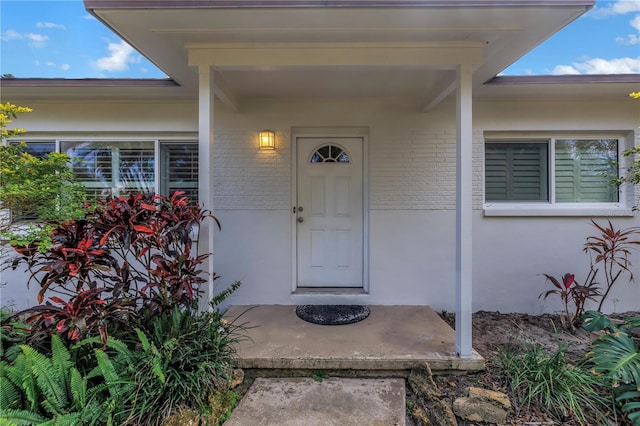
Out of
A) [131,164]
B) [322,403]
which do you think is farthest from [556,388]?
[131,164]

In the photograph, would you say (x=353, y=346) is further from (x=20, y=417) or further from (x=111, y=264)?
(x=20, y=417)

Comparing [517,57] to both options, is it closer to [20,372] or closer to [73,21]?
[20,372]

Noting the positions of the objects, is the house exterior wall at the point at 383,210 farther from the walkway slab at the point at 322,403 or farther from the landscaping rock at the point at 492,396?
the landscaping rock at the point at 492,396

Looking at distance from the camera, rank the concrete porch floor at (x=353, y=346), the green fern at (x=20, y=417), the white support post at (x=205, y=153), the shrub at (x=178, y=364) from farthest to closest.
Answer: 1. the white support post at (x=205, y=153)
2. the concrete porch floor at (x=353, y=346)
3. the shrub at (x=178, y=364)
4. the green fern at (x=20, y=417)

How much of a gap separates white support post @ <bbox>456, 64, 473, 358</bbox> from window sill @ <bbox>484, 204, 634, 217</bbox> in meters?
1.58

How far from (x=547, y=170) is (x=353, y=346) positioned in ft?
11.0

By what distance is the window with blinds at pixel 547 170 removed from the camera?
3.92 m

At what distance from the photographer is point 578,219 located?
384cm

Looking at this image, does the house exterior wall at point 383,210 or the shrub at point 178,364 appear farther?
the house exterior wall at point 383,210

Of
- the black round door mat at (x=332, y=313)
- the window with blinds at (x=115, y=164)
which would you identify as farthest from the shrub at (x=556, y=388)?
the window with blinds at (x=115, y=164)

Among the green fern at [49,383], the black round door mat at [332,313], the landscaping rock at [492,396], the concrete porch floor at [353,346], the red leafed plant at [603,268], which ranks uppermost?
the red leafed plant at [603,268]

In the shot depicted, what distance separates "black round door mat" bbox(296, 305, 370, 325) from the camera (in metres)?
3.28

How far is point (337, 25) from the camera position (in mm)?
2297

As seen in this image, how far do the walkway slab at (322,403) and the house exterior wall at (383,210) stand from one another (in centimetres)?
147
